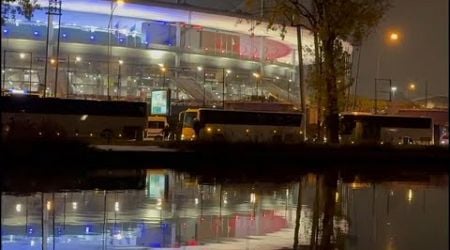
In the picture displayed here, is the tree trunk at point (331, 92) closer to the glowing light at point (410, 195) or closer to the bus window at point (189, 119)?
the bus window at point (189, 119)

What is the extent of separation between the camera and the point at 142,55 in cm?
7675

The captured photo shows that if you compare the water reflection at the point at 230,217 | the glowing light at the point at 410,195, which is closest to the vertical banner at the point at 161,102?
the water reflection at the point at 230,217

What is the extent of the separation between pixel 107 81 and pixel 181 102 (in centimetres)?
799

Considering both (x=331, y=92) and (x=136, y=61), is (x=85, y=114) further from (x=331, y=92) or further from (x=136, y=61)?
(x=136, y=61)

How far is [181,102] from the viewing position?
67.6 meters

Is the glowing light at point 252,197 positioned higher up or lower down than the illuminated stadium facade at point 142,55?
lower down

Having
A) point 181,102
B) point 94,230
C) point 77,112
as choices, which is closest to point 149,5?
point 181,102

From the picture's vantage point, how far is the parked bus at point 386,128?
50.5 m

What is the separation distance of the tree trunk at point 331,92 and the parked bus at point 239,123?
11974 mm

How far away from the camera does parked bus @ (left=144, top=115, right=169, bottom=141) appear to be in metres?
50.3

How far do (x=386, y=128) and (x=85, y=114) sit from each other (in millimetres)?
23231

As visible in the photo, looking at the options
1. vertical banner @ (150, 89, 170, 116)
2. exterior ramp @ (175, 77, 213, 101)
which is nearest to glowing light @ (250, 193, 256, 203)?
vertical banner @ (150, 89, 170, 116)

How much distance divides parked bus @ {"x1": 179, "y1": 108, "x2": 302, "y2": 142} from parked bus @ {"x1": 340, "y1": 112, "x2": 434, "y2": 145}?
3682 mm

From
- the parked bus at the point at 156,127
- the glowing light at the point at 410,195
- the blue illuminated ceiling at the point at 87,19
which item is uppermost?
the blue illuminated ceiling at the point at 87,19
